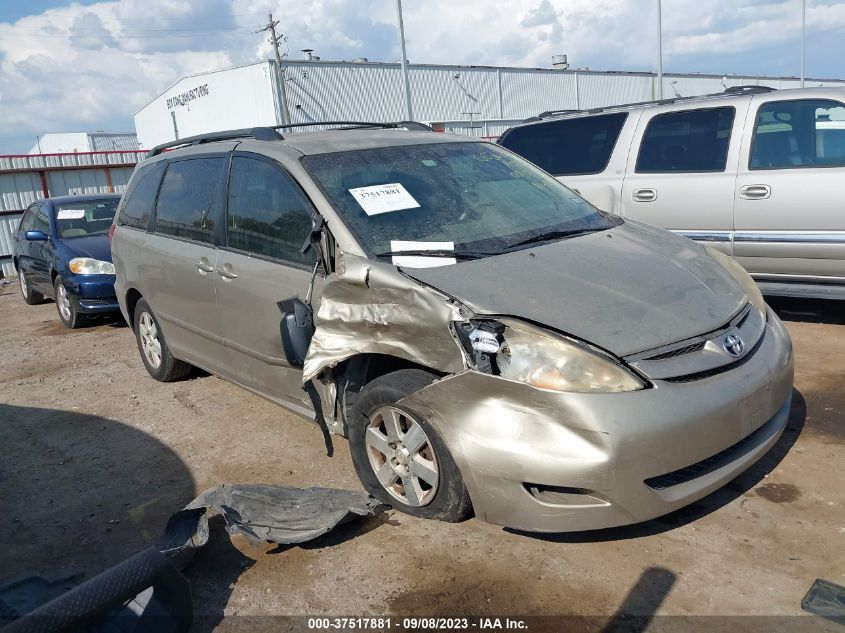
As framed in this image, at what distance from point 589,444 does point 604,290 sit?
0.77 m

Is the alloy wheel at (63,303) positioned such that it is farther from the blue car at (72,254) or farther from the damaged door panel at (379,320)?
the damaged door panel at (379,320)

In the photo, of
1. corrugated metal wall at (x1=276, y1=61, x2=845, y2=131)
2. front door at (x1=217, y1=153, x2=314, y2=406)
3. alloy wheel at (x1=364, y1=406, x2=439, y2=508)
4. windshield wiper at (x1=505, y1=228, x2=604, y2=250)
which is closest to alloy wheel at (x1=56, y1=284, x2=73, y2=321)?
→ front door at (x1=217, y1=153, x2=314, y2=406)

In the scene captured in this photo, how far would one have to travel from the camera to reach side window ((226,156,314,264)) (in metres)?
3.77

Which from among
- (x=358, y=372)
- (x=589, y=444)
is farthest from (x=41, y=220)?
(x=589, y=444)

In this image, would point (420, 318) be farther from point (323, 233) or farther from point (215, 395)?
point (215, 395)

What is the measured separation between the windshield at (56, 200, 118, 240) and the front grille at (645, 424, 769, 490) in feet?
26.8

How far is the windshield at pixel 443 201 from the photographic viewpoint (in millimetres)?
3539

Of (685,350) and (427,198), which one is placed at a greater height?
(427,198)

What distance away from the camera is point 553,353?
280cm

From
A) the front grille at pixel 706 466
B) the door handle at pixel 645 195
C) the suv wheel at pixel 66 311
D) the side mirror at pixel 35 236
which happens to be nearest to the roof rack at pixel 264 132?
the door handle at pixel 645 195

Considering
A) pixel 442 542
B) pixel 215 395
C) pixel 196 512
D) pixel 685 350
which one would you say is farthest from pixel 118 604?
pixel 215 395

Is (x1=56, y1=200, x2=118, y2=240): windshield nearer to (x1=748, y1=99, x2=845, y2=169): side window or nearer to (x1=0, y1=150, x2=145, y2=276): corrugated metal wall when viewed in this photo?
(x1=0, y1=150, x2=145, y2=276): corrugated metal wall

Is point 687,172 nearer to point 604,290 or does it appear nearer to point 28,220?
point 604,290

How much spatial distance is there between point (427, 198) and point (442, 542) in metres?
1.72
